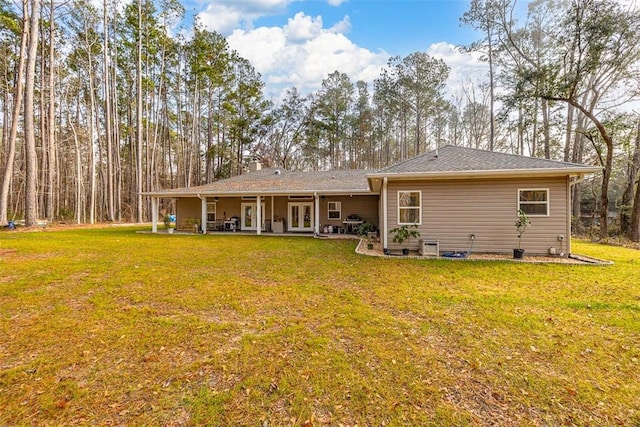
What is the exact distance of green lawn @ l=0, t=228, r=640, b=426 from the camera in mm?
2113

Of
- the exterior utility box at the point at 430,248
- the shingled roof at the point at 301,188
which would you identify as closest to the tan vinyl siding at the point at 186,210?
the shingled roof at the point at 301,188

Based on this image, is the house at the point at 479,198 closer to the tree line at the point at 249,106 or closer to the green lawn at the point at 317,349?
the green lawn at the point at 317,349

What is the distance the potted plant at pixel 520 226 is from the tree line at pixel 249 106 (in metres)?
7.88

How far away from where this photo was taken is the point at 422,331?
3391 mm

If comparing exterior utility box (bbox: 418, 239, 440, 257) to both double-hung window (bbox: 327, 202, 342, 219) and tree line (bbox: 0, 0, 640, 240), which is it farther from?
tree line (bbox: 0, 0, 640, 240)

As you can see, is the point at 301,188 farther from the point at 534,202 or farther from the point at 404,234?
the point at 534,202

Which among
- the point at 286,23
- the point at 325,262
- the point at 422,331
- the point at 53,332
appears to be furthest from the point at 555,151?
the point at 53,332

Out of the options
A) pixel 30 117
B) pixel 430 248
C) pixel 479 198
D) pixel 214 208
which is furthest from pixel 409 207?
pixel 30 117

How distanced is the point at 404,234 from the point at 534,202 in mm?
3751

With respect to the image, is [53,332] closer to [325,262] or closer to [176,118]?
[325,262]

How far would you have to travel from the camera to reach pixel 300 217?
48.0 ft

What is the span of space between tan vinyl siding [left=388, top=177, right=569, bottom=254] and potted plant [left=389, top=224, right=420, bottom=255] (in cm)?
23

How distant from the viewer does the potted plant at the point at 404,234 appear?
8404mm

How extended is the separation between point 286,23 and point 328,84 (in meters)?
12.3
